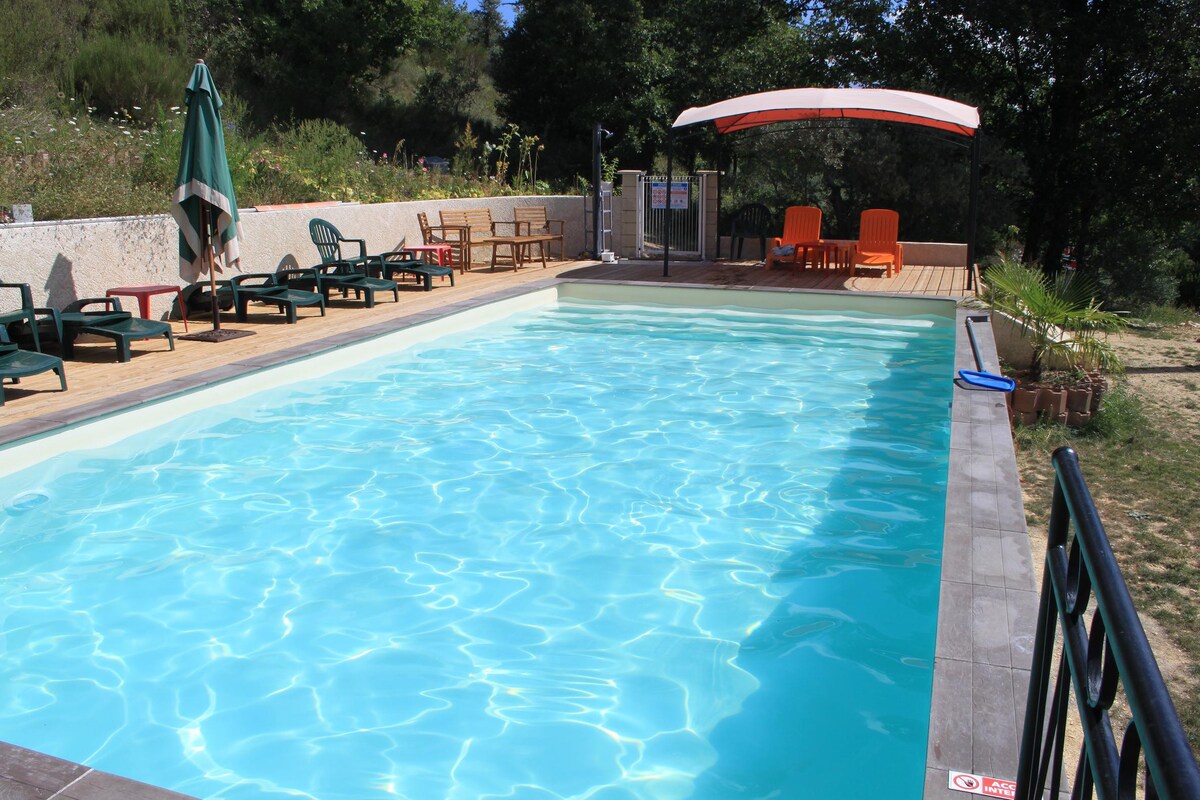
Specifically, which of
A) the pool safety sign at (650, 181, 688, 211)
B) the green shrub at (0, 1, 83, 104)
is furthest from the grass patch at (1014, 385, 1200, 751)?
the green shrub at (0, 1, 83, 104)

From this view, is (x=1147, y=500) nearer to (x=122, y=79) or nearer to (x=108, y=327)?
(x=108, y=327)

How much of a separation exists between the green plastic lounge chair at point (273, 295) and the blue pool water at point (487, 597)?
1814 millimetres

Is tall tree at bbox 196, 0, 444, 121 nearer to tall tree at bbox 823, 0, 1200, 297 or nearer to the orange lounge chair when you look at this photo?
tall tree at bbox 823, 0, 1200, 297

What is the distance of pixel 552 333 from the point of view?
9961 millimetres

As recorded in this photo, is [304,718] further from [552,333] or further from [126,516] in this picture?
[552,333]

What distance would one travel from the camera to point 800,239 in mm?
13516

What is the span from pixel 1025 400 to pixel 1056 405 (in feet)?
0.78

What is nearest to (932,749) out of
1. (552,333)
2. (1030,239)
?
(552,333)

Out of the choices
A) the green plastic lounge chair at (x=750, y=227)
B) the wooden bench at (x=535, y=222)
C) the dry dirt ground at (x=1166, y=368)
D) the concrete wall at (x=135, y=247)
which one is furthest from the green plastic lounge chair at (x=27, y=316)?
the green plastic lounge chair at (x=750, y=227)

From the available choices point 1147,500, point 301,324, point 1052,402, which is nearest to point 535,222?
point 301,324

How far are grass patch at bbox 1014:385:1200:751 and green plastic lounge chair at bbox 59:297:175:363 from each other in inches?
250

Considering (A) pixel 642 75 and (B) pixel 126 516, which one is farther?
(A) pixel 642 75

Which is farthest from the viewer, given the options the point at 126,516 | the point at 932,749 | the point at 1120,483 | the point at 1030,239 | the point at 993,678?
the point at 1030,239

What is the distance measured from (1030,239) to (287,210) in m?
14.4
